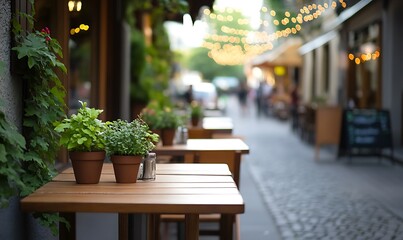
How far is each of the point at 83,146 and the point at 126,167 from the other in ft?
0.90

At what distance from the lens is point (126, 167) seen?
4.27 m

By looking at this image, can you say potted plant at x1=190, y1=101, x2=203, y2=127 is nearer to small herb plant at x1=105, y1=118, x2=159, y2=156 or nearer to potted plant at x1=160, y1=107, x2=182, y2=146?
potted plant at x1=160, y1=107, x2=182, y2=146

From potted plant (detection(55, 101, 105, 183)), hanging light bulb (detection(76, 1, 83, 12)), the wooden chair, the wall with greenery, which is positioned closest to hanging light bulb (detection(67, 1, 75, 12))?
hanging light bulb (detection(76, 1, 83, 12))

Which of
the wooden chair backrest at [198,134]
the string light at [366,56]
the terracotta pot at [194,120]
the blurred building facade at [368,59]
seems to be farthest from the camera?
the string light at [366,56]

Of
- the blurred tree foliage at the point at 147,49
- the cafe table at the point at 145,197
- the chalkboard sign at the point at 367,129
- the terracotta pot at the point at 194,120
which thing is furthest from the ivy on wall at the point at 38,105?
the chalkboard sign at the point at 367,129

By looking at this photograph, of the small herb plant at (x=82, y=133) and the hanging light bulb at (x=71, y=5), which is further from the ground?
the hanging light bulb at (x=71, y=5)

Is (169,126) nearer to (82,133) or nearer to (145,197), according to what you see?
(82,133)

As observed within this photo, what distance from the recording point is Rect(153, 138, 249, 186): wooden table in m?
6.26

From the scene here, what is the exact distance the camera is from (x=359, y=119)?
14477 millimetres

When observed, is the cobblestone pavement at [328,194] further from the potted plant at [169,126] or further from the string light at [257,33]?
the string light at [257,33]

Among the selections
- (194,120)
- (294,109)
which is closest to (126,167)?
(194,120)

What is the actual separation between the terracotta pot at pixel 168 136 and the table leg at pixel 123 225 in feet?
8.75

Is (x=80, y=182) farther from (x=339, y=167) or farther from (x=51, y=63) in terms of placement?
(x=339, y=167)

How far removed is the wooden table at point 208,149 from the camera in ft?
20.5
